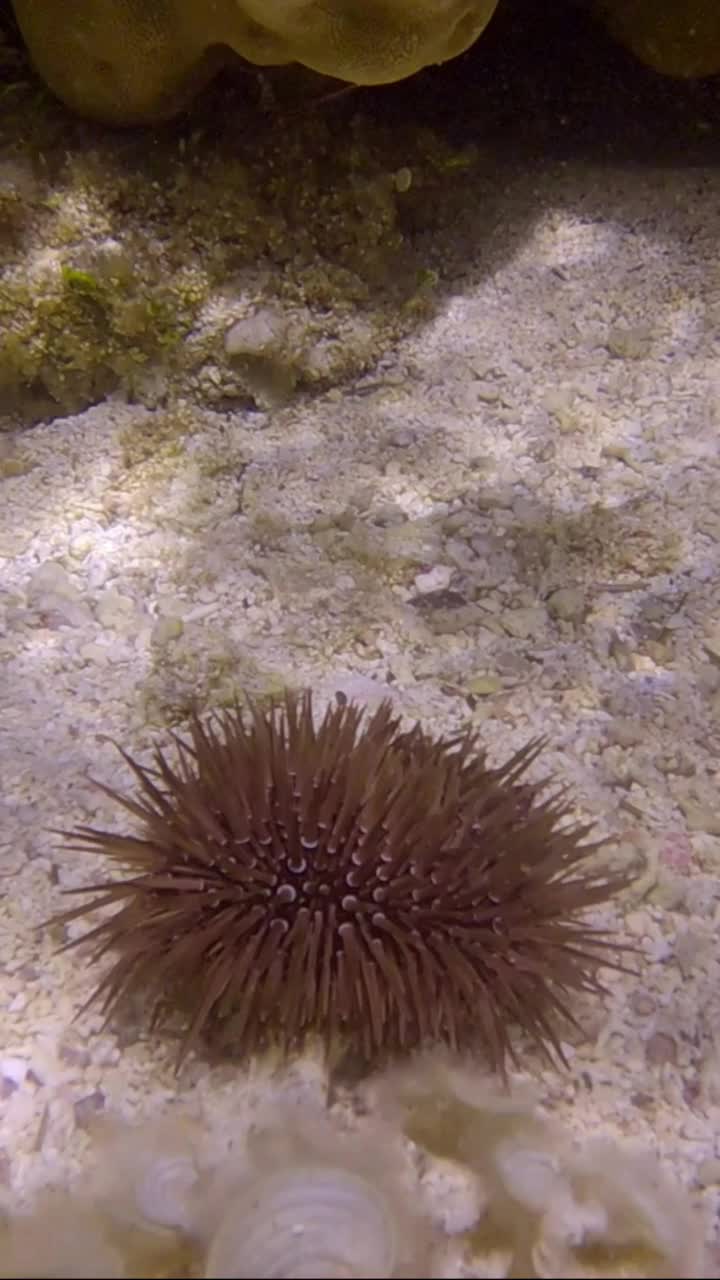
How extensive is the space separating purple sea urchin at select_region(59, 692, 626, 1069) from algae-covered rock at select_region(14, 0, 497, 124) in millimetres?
2117

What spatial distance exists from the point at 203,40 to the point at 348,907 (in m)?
2.72

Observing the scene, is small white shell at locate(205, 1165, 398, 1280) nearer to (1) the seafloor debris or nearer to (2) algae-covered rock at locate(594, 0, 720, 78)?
(1) the seafloor debris

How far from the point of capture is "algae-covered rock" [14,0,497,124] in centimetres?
293

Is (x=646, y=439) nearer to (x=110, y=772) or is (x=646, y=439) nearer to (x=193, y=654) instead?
(x=193, y=654)

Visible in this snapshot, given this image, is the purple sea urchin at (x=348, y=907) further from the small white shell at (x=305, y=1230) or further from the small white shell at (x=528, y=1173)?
the small white shell at (x=305, y=1230)

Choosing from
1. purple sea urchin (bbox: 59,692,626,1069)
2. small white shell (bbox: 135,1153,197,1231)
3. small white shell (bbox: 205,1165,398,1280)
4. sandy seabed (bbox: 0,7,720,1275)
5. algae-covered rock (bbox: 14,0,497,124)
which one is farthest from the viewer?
algae-covered rock (bbox: 14,0,497,124)

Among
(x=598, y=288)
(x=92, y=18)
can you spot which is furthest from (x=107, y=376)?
(x=598, y=288)

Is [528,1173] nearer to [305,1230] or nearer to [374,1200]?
[374,1200]

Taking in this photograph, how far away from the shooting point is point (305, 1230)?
5.50 feet

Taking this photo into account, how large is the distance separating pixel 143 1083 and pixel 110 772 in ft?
2.69

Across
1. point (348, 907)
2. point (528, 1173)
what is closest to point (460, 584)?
point (348, 907)

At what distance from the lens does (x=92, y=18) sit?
10.3 feet

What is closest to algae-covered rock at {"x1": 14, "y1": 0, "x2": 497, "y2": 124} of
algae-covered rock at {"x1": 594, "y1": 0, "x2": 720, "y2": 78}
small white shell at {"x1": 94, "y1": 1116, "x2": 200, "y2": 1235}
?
algae-covered rock at {"x1": 594, "y1": 0, "x2": 720, "y2": 78}

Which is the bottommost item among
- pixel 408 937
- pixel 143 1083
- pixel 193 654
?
pixel 143 1083
